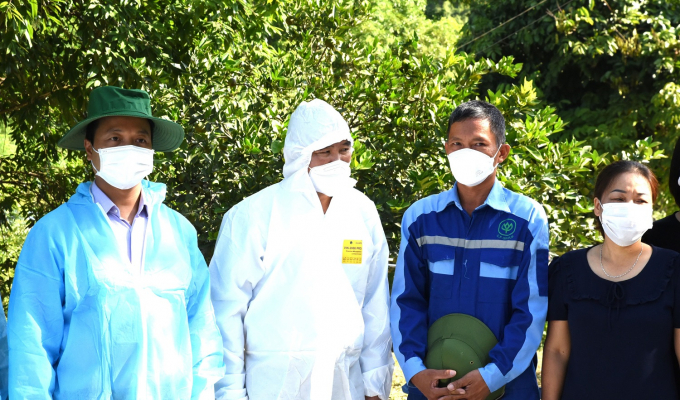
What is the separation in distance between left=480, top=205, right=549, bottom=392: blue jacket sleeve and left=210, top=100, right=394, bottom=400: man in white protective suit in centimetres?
54

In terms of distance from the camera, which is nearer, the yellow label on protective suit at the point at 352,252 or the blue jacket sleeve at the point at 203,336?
the blue jacket sleeve at the point at 203,336

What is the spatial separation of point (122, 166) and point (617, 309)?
1.99 m

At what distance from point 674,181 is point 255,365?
210 cm

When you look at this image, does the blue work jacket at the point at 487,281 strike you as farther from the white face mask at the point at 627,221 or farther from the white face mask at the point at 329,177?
the white face mask at the point at 329,177

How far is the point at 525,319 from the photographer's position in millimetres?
2920

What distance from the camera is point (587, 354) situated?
2.81 meters

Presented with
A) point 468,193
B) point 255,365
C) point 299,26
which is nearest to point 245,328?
point 255,365

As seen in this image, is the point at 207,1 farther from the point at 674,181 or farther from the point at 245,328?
the point at 674,181

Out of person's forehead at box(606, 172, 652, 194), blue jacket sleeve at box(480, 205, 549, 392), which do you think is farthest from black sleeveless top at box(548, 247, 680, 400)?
person's forehead at box(606, 172, 652, 194)

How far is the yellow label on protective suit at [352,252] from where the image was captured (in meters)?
3.14

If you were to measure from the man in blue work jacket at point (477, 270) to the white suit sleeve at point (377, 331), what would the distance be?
7 cm

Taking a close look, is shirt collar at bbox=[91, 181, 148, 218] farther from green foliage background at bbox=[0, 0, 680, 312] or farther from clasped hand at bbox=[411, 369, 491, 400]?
green foliage background at bbox=[0, 0, 680, 312]

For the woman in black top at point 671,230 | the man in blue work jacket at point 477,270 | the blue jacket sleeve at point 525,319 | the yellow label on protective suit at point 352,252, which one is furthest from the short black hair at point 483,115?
the woman in black top at point 671,230

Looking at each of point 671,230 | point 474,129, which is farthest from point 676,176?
point 474,129
